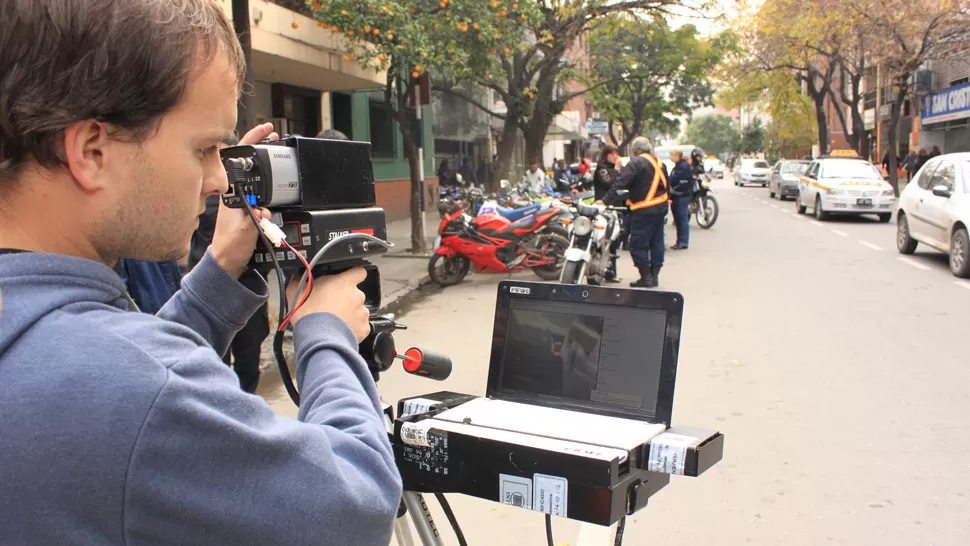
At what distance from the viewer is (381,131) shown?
18.4 meters

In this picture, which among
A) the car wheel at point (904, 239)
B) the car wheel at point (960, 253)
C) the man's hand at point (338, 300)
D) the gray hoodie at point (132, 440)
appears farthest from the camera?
the car wheel at point (904, 239)

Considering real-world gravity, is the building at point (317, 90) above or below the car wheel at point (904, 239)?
above

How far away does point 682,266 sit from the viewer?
36.8ft

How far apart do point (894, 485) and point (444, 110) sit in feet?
69.4

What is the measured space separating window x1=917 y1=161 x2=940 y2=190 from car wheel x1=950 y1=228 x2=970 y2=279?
1.37 m

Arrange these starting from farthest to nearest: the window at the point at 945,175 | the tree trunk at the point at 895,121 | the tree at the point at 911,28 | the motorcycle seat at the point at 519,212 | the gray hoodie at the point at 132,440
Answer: the tree trunk at the point at 895,121 < the tree at the point at 911,28 < the window at the point at 945,175 < the motorcycle seat at the point at 519,212 < the gray hoodie at the point at 132,440

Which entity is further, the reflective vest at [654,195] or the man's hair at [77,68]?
the reflective vest at [654,195]

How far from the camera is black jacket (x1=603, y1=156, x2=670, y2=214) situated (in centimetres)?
935

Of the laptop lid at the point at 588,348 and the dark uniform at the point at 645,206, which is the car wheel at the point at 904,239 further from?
the laptop lid at the point at 588,348

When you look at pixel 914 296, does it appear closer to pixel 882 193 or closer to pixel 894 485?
pixel 894 485

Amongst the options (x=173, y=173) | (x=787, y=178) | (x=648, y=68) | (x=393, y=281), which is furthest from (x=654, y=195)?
(x=648, y=68)

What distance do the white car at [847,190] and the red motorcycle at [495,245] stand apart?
10.1 m

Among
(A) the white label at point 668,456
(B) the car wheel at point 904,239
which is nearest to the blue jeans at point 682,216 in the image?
(B) the car wheel at point 904,239

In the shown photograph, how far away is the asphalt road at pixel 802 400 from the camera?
3.45m
